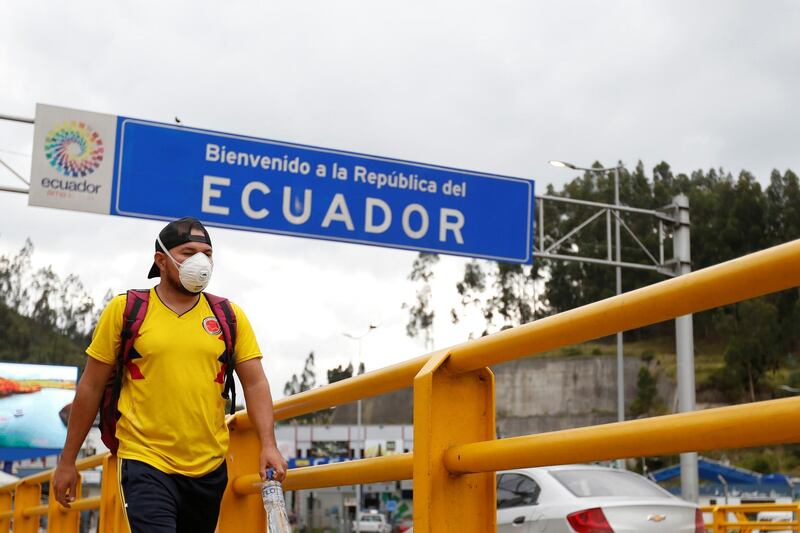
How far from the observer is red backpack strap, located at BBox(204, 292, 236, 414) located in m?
3.91

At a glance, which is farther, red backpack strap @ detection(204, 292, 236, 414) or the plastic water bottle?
red backpack strap @ detection(204, 292, 236, 414)

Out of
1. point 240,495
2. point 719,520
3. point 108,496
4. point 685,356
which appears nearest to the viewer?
point 240,495

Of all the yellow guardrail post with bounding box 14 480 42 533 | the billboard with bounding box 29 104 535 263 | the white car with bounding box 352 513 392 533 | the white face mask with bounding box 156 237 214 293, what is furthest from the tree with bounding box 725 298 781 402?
the white face mask with bounding box 156 237 214 293

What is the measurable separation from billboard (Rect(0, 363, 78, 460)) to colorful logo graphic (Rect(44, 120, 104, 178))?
35915mm

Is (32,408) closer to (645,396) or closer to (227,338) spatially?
(645,396)

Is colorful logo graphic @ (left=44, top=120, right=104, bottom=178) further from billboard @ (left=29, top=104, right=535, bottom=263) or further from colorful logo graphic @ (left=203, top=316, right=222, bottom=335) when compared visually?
colorful logo graphic @ (left=203, top=316, right=222, bottom=335)

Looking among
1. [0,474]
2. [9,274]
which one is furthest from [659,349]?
[0,474]

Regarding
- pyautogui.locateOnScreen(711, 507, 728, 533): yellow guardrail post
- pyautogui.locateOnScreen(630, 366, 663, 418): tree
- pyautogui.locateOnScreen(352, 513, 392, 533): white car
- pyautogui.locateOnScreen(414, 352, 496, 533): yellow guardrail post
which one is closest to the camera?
pyautogui.locateOnScreen(414, 352, 496, 533): yellow guardrail post

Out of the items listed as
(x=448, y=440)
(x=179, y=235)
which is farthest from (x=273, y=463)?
(x=448, y=440)

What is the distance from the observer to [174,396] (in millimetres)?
3781

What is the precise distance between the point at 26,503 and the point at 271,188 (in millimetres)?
6919

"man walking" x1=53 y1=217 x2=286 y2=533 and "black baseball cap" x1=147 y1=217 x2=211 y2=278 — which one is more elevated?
"black baseball cap" x1=147 y1=217 x2=211 y2=278

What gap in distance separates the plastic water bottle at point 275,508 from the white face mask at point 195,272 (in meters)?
0.72

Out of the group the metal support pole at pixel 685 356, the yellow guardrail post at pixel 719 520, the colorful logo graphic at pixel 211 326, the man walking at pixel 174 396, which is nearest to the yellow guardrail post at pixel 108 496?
the man walking at pixel 174 396
